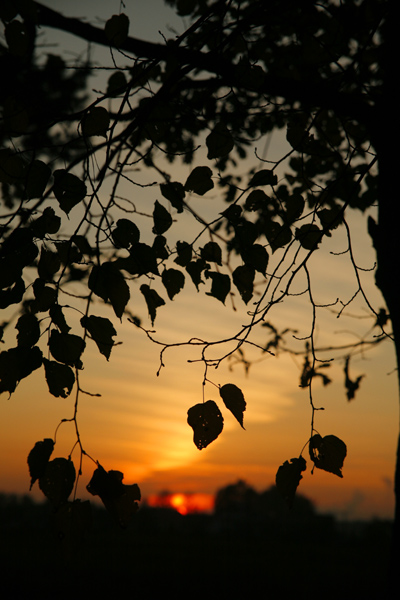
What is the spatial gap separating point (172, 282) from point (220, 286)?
23 cm

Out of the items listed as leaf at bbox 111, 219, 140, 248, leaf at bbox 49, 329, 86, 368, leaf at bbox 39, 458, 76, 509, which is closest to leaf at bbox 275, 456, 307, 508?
leaf at bbox 39, 458, 76, 509

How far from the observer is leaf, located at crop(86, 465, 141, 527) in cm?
170

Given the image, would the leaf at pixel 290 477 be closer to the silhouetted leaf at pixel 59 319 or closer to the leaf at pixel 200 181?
the silhouetted leaf at pixel 59 319

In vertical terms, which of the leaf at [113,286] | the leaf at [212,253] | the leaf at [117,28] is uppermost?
the leaf at [117,28]

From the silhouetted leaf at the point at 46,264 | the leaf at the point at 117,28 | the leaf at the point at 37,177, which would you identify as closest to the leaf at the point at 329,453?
the silhouetted leaf at the point at 46,264

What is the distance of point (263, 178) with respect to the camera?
2.28 meters

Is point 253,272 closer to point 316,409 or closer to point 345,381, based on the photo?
point 316,409

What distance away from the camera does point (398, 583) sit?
3119 mm

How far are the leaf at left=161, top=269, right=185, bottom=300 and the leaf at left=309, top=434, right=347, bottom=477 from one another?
2.95 ft

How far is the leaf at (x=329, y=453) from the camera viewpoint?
1.81 metres

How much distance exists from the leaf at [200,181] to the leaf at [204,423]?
0.97 meters

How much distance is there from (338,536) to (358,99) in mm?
9895

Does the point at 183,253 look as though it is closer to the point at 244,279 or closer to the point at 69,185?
the point at 244,279

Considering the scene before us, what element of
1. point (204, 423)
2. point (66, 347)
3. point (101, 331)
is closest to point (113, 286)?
point (101, 331)
